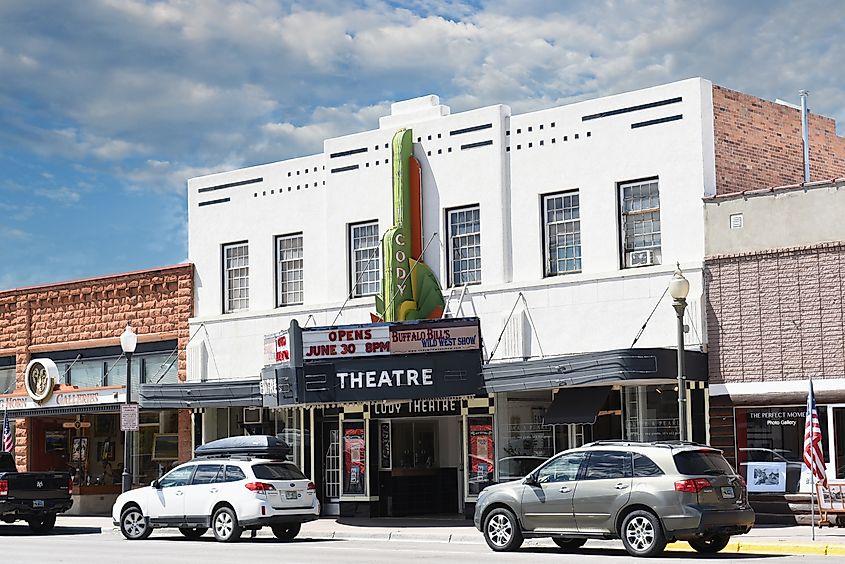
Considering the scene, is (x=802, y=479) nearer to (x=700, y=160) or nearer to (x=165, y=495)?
(x=700, y=160)

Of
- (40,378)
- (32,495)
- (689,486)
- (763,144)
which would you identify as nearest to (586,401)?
(763,144)

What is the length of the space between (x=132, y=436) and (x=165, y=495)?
10.7m

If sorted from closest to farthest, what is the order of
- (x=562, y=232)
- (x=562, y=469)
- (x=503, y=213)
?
(x=562, y=469), (x=562, y=232), (x=503, y=213)

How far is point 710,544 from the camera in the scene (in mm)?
20047

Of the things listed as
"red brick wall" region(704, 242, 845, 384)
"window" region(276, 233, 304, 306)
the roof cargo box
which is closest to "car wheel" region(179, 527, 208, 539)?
the roof cargo box

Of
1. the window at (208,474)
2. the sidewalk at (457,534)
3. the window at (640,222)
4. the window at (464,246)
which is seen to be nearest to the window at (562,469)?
the sidewalk at (457,534)

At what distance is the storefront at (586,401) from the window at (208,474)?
18.8 feet

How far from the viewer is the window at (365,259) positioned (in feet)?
100

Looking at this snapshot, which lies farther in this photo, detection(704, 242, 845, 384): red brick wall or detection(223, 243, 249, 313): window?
detection(223, 243, 249, 313): window

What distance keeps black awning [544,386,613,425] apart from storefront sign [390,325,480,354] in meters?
2.04

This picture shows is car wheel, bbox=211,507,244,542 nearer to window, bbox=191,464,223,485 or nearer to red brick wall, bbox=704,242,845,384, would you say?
window, bbox=191,464,223,485

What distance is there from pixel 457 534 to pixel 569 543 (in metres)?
3.38

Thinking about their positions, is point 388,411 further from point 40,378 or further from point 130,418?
point 40,378

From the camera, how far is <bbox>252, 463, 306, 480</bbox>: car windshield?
24141 mm
